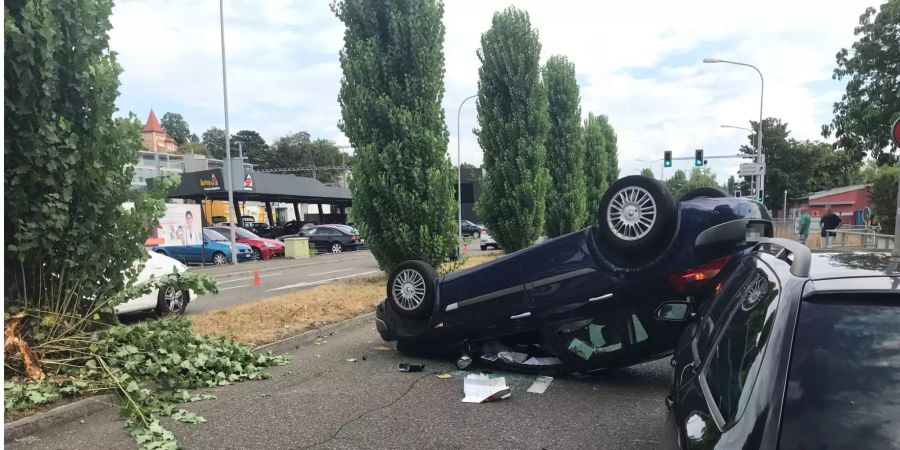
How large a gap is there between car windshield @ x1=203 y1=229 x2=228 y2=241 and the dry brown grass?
50.4 feet

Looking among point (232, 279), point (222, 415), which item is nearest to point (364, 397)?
point (222, 415)

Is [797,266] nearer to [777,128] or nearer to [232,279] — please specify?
[232,279]

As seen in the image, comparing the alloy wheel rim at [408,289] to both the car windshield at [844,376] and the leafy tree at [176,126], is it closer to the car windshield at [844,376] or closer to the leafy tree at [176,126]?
the car windshield at [844,376]

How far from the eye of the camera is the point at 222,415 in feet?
15.0

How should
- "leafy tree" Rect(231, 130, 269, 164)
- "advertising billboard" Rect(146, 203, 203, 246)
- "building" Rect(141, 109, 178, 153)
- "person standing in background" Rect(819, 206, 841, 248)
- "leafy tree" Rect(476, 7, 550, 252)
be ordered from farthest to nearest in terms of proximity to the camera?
"leafy tree" Rect(231, 130, 269, 164) < "building" Rect(141, 109, 178, 153) < "person standing in background" Rect(819, 206, 841, 248) < "advertising billboard" Rect(146, 203, 203, 246) < "leafy tree" Rect(476, 7, 550, 252)

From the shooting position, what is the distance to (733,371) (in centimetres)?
193

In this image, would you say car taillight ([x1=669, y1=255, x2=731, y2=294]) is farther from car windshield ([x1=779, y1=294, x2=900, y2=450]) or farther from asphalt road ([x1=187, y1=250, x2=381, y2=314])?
asphalt road ([x1=187, y1=250, x2=381, y2=314])

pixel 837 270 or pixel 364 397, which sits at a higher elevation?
pixel 837 270

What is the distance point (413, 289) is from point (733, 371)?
4.15m

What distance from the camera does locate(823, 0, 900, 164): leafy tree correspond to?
2333 centimetres

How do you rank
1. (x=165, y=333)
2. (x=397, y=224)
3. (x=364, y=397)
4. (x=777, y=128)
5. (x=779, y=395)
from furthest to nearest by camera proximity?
(x=777, y=128) → (x=397, y=224) → (x=165, y=333) → (x=364, y=397) → (x=779, y=395)

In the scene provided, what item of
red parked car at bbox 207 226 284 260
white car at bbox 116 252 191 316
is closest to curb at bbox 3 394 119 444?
white car at bbox 116 252 191 316

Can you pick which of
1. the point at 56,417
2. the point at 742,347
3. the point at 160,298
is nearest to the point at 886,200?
the point at 160,298

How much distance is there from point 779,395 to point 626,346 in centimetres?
325
